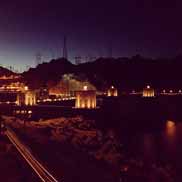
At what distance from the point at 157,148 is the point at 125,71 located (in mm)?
92122

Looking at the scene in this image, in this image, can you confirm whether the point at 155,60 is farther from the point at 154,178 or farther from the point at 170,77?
the point at 154,178

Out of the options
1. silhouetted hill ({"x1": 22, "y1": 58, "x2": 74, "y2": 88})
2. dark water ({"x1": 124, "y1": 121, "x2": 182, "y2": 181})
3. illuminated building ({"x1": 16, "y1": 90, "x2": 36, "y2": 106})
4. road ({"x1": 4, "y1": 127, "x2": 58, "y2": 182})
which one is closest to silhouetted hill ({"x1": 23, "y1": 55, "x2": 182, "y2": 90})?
silhouetted hill ({"x1": 22, "y1": 58, "x2": 74, "y2": 88})

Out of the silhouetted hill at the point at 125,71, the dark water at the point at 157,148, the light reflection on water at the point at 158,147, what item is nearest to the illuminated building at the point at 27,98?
the dark water at the point at 157,148

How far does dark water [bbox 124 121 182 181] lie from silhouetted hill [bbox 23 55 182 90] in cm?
6293

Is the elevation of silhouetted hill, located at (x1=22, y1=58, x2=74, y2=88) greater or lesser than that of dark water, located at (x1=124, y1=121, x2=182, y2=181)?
greater

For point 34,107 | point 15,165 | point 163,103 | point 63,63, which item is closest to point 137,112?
point 163,103

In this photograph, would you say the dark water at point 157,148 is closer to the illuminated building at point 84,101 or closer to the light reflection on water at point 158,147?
the light reflection on water at point 158,147

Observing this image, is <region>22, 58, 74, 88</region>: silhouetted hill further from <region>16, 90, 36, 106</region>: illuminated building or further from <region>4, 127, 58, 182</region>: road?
<region>4, 127, 58, 182</region>: road

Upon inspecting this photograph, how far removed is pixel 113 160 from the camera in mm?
21328

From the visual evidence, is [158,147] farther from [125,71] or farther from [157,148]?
[125,71]

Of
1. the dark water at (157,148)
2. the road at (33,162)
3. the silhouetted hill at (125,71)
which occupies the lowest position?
the dark water at (157,148)

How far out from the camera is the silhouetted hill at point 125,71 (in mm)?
115875

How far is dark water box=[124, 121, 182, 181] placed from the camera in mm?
Result: 30141

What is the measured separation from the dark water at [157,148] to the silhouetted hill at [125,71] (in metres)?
62.9
